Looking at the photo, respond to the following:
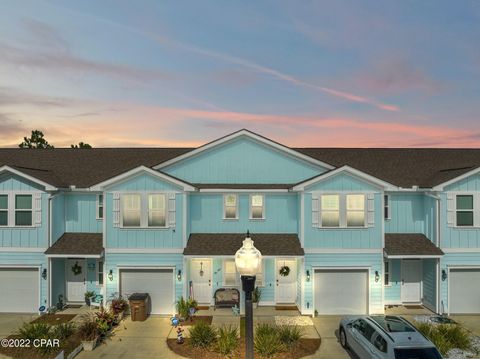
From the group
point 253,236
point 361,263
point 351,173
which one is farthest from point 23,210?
point 361,263

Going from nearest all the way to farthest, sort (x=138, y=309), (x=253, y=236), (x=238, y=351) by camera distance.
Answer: (x=238, y=351) → (x=138, y=309) → (x=253, y=236)

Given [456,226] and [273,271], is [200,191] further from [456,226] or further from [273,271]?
[456,226]

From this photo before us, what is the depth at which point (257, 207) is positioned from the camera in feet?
61.6

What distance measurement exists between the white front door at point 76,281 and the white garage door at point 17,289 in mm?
1560

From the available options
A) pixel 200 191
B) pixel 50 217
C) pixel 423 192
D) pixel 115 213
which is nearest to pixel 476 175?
pixel 423 192

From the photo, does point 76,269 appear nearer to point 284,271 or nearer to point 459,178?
point 284,271

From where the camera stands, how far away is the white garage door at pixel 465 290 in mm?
17938

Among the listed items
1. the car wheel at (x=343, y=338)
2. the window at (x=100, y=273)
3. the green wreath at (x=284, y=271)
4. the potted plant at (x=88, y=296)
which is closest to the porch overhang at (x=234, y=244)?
the green wreath at (x=284, y=271)

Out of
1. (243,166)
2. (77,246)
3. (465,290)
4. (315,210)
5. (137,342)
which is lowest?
(137,342)

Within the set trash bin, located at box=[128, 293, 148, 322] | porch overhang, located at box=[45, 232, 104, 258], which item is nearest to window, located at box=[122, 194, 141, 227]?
porch overhang, located at box=[45, 232, 104, 258]

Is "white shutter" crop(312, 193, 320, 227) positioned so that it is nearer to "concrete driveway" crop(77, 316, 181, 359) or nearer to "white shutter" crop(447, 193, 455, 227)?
"white shutter" crop(447, 193, 455, 227)

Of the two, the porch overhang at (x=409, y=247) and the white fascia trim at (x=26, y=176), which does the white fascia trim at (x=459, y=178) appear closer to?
the porch overhang at (x=409, y=247)

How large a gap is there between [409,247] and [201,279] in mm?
10443

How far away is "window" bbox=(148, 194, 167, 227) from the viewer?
1745 cm
